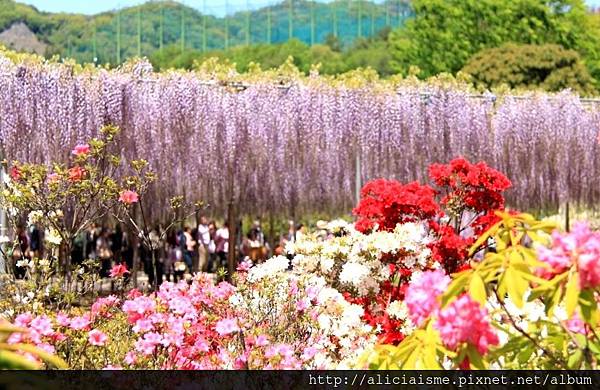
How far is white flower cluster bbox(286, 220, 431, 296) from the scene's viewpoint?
6020mm

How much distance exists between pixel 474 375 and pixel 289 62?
12127 millimetres

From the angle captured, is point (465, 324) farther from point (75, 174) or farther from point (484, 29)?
point (484, 29)

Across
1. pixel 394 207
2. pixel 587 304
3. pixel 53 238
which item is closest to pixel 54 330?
pixel 53 238

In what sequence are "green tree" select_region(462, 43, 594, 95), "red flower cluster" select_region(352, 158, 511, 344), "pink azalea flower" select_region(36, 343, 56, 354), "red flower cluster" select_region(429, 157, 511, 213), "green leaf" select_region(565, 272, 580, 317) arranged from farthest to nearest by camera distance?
1. "green tree" select_region(462, 43, 594, 95)
2. "red flower cluster" select_region(429, 157, 511, 213)
3. "red flower cluster" select_region(352, 158, 511, 344)
4. "pink azalea flower" select_region(36, 343, 56, 354)
5. "green leaf" select_region(565, 272, 580, 317)

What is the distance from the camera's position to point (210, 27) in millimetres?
95000

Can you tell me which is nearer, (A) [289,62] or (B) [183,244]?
(A) [289,62]

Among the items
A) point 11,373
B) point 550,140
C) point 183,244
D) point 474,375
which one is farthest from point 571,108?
point 11,373

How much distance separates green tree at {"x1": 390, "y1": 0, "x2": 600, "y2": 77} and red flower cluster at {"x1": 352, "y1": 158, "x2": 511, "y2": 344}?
28.7m

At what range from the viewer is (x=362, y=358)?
297cm

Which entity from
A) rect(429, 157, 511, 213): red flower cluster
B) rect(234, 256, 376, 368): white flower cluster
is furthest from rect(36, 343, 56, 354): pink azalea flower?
rect(429, 157, 511, 213): red flower cluster

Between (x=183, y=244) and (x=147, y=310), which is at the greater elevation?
(x=147, y=310)

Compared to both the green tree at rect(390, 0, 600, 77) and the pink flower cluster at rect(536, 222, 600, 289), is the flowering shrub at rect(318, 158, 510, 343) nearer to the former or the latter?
the pink flower cluster at rect(536, 222, 600, 289)

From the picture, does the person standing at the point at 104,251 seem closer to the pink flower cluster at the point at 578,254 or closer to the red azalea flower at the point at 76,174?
the red azalea flower at the point at 76,174

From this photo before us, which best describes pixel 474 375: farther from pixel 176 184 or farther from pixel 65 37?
pixel 65 37
